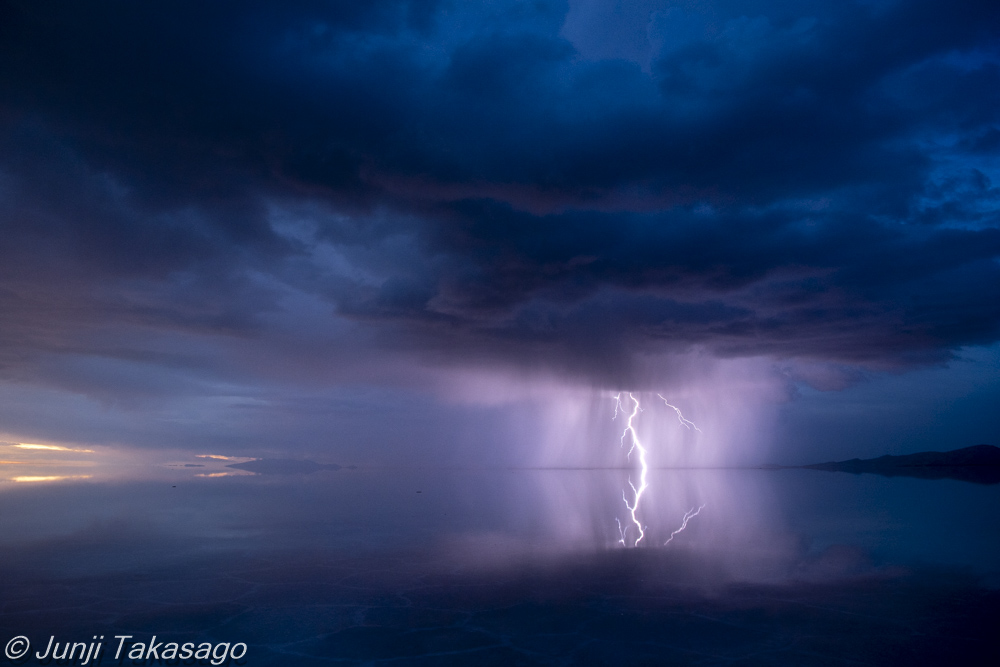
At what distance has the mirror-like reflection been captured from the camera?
8.27 metres

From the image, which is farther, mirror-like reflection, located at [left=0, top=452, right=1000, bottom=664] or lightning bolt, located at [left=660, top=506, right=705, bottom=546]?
lightning bolt, located at [left=660, top=506, right=705, bottom=546]

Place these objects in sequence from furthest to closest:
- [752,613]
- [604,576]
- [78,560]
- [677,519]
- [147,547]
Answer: [677,519], [147,547], [78,560], [604,576], [752,613]

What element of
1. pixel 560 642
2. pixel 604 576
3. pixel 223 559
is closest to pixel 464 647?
pixel 560 642

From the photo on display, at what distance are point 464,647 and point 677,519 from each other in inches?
633

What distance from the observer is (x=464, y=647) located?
8141mm

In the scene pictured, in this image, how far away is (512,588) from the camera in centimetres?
1120

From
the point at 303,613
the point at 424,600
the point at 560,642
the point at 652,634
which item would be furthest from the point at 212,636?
the point at 652,634

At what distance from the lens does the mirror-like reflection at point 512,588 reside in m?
8.27

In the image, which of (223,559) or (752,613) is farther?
(223,559)

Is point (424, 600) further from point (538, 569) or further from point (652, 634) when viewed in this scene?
point (652, 634)

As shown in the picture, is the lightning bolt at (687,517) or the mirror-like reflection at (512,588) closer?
the mirror-like reflection at (512,588)

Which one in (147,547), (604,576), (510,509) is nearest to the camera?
(604,576)

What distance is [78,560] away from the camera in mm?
13352

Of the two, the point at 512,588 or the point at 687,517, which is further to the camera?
the point at 687,517
